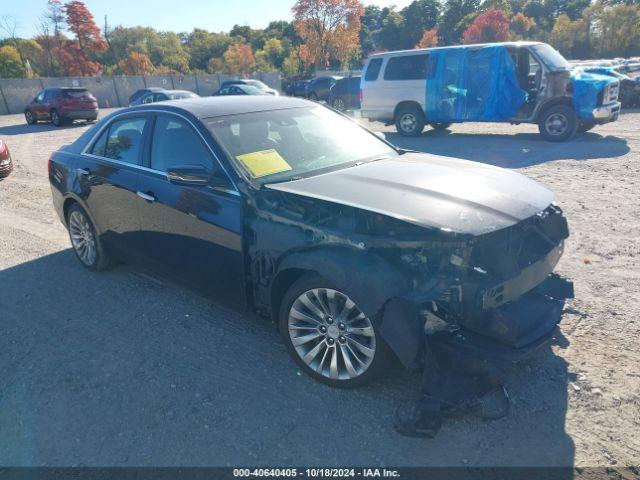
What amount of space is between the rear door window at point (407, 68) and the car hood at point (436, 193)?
9727 millimetres

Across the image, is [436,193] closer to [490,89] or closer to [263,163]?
[263,163]

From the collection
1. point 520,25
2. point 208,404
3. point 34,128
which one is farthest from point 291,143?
point 520,25

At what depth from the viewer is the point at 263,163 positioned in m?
3.61

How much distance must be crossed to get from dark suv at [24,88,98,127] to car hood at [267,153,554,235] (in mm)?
19680

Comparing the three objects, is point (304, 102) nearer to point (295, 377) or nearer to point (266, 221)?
point (266, 221)

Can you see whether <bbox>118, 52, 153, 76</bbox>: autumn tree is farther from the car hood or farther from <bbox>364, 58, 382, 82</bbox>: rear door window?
the car hood

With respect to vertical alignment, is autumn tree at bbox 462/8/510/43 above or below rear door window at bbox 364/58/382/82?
above

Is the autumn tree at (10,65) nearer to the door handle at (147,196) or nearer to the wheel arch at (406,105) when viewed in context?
the wheel arch at (406,105)

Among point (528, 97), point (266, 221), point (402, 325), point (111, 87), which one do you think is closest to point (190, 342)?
point (266, 221)

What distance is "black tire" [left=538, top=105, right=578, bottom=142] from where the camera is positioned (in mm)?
10945

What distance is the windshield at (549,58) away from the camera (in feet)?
35.7

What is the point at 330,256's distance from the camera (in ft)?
9.58

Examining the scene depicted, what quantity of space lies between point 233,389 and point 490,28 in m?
58.5

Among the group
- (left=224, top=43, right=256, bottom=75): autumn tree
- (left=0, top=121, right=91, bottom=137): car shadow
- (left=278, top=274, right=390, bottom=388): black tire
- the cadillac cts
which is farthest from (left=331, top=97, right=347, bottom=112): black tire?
(left=224, top=43, right=256, bottom=75): autumn tree
